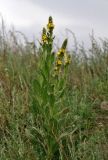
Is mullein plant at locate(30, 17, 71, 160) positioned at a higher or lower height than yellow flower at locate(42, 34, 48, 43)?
lower

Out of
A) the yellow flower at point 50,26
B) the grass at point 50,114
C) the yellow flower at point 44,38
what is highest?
the yellow flower at point 50,26

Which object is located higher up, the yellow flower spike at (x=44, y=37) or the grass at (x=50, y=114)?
the yellow flower spike at (x=44, y=37)

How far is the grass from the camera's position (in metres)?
4.08

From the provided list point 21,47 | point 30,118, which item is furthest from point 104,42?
point 30,118

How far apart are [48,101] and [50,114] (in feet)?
0.39

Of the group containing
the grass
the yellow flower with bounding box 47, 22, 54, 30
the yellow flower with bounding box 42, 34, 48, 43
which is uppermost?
the yellow flower with bounding box 47, 22, 54, 30

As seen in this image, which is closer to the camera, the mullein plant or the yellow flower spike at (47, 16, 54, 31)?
the mullein plant

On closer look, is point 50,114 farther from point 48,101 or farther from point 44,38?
point 44,38

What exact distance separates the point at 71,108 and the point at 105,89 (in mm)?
1000

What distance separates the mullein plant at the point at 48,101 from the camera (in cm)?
409

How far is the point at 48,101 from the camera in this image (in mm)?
4125

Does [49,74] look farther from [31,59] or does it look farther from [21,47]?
[21,47]

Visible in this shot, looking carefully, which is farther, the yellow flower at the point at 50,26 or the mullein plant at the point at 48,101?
the yellow flower at the point at 50,26

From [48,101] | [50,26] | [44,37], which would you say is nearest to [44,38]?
[44,37]
